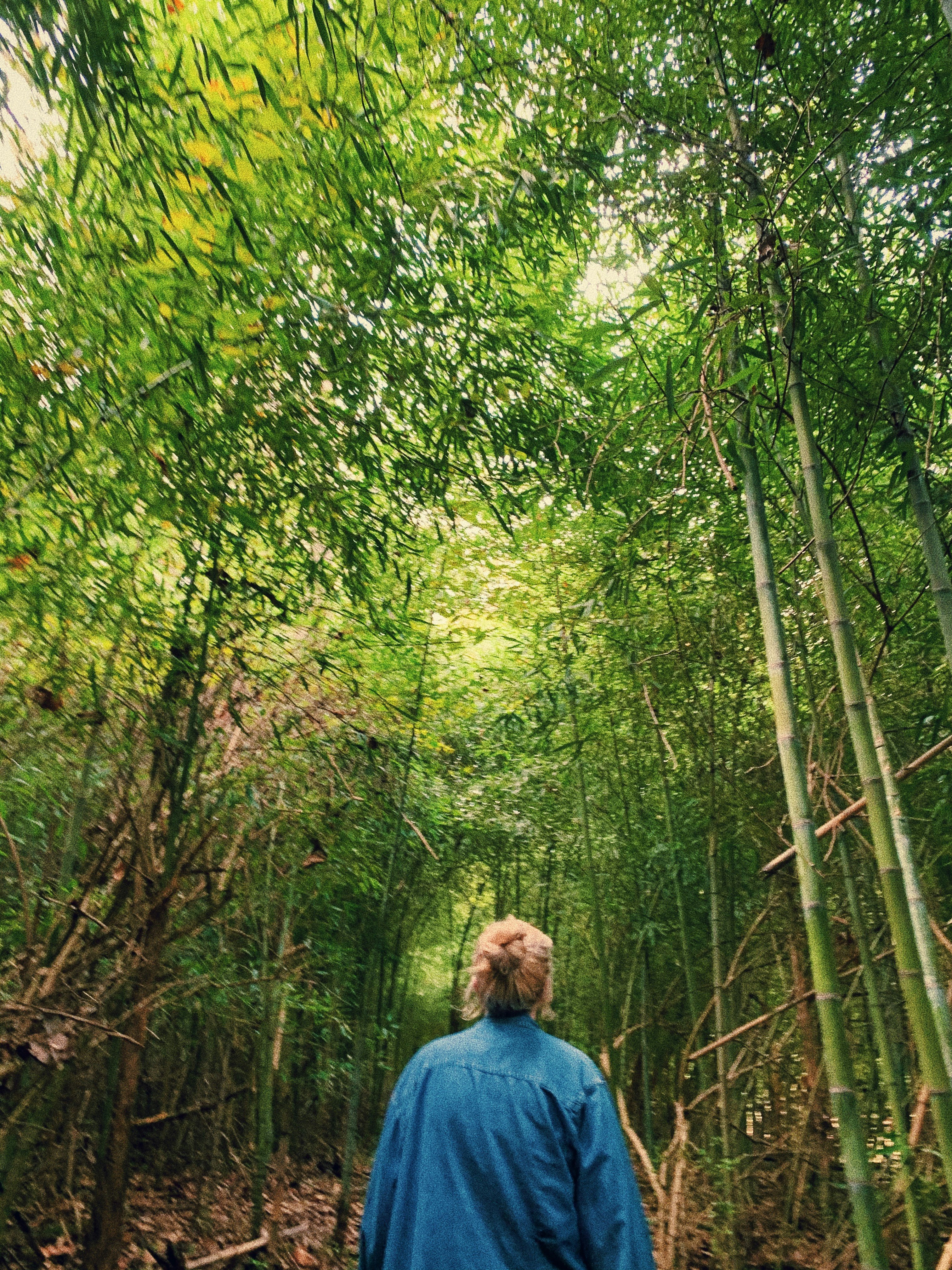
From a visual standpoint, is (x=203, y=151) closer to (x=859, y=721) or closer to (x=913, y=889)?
(x=859, y=721)

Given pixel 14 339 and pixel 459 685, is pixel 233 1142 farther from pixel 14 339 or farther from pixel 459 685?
pixel 14 339

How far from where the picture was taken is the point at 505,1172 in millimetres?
1348

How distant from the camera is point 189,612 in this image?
90.4 inches

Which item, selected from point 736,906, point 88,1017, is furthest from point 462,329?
point 736,906

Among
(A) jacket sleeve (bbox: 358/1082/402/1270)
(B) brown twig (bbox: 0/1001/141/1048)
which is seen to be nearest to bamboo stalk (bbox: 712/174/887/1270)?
(A) jacket sleeve (bbox: 358/1082/402/1270)

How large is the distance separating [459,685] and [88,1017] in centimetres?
276

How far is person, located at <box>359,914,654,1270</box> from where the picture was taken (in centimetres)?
132

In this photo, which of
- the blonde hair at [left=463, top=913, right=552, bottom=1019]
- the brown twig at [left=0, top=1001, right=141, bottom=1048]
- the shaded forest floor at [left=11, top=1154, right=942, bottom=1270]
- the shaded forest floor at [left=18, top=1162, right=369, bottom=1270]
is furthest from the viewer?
the shaded forest floor at [left=18, top=1162, right=369, bottom=1270]

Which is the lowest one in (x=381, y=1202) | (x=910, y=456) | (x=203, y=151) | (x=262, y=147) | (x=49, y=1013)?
(x=381, y=1202)

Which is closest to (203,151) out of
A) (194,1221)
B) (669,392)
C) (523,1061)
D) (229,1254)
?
(669,392)

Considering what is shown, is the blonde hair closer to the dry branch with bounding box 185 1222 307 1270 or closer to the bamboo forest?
the bamboo forest

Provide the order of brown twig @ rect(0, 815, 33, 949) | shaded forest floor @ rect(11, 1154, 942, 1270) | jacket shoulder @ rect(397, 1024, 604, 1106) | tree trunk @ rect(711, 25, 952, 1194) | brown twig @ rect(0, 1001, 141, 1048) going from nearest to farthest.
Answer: tree trunk @ rect(711, 25, 952, 1194), jacket shoulder @ rect(397, 1024, 604, 1106), brown twig @ rect(0, 1001, 141, 1048), brown twig @ rect(0, 815, 33, 949), shaded forest floor @ rect(11, 1154, 942, 1270)

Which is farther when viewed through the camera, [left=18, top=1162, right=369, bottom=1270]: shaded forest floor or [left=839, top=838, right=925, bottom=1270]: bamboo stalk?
[left=18, top=1162, right=369, bottom=1270]: shaded forest floor

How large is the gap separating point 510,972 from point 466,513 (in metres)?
2.40
